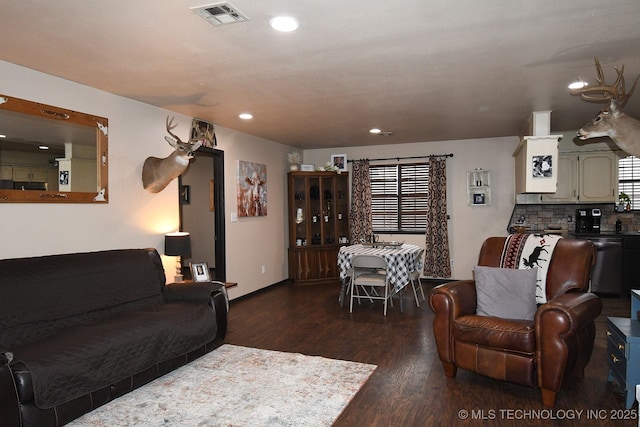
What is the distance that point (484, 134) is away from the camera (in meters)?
6.49

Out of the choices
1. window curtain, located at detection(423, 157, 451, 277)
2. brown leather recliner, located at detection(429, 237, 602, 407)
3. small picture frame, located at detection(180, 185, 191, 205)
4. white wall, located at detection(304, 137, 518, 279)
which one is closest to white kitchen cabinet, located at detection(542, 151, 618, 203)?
white wall, located at detection(304, 137, 518, 279)

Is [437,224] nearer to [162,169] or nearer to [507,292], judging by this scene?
[507,292]

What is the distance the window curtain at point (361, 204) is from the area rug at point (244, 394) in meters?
4.02

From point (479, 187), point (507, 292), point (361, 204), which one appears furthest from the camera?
point (361, 204)

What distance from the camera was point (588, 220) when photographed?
6.45 metres

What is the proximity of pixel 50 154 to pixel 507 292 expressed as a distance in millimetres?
3894

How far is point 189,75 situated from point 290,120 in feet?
6.51

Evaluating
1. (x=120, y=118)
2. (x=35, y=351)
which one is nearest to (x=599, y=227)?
(x=120, y=118)

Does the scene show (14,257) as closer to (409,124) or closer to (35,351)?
(35,351)

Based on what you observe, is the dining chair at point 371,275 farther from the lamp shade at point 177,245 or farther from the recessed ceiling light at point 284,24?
the recessed ceiling light at point 284,24

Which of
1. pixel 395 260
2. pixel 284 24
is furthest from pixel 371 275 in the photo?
pixel 284 24

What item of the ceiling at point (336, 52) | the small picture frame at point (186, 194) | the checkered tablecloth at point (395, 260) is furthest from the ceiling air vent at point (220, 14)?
the small picture frame at point (186, 194)

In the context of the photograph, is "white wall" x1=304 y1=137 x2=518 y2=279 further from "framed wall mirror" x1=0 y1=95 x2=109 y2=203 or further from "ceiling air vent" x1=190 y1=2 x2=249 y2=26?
"ceiling air vent" x1=190 y1=2 x2=249 y2=26

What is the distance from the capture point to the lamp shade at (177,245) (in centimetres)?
443
